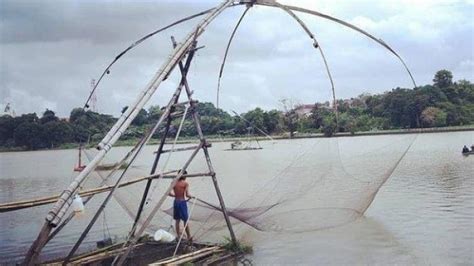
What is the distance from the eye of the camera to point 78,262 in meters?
5.64

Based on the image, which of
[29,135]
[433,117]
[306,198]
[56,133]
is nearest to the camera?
[306,198]

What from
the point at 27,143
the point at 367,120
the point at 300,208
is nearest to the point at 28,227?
the point at 300,208

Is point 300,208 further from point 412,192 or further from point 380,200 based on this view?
point 412,192

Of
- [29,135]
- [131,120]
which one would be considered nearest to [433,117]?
[29,135]

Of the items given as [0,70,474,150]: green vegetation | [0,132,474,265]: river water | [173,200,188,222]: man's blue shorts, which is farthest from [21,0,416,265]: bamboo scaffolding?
[0,70,474,150]: green vegetation

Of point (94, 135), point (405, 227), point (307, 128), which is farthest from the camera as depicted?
point (307, 128)

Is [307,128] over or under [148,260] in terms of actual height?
over

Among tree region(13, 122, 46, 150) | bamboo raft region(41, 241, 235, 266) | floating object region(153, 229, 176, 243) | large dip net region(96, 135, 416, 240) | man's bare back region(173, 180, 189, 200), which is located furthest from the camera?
tree region(13, 122, 46, 150)

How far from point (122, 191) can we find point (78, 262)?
1.86 m

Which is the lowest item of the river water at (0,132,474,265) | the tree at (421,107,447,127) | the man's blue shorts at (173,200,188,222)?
the river water at (0,132,474,265)

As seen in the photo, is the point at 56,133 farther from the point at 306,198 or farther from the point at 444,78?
the point at 306,198

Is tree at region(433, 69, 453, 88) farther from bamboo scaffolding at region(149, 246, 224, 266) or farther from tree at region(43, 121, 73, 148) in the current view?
bamboo scaffolding at region(149, 246, 224, 266)

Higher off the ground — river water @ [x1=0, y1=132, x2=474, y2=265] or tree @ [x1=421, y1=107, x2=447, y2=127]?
tree @ [x1=421, y1=107, x2=447, y2=127]

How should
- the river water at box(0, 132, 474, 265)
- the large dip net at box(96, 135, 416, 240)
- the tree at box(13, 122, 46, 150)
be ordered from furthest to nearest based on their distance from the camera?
the tree at box(13, 122, 46, 150) → the large dip net at box(96, 135, 416, 240) → the river water at box(0, 132, 474, 265)
